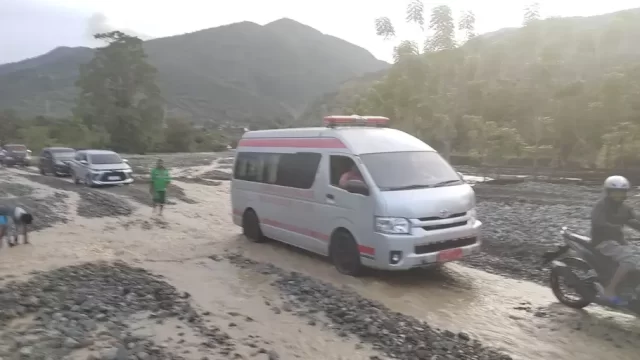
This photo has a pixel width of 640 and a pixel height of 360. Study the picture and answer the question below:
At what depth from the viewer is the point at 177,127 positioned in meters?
75.8

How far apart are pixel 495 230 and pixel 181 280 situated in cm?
818

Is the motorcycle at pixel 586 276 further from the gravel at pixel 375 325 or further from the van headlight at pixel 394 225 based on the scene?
the van headlight at pixel 394 225

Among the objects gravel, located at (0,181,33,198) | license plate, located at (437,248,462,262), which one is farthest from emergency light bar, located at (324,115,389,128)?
gravel, located at (0,181,33,198)

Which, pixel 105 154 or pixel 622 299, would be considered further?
pixel 105 154

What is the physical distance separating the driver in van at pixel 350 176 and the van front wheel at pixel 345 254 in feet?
2.60

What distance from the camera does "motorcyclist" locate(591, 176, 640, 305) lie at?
261 inches

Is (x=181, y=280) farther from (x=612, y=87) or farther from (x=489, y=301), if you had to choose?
(x=612, y=87)

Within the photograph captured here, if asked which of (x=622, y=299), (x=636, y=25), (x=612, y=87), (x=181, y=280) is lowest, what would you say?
(x=181, y=280)

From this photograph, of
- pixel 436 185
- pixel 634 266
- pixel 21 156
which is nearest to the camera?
pixel 634 266

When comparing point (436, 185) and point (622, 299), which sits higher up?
point (436, 185)

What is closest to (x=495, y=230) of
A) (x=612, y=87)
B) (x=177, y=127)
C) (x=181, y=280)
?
(x=181, y=280)

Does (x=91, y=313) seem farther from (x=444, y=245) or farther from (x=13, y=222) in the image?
(x=13, y=222)

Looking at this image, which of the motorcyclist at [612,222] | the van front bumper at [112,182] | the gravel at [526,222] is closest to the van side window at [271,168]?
the gravel at [526,222]

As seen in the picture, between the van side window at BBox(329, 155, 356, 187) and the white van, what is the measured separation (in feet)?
0.06
